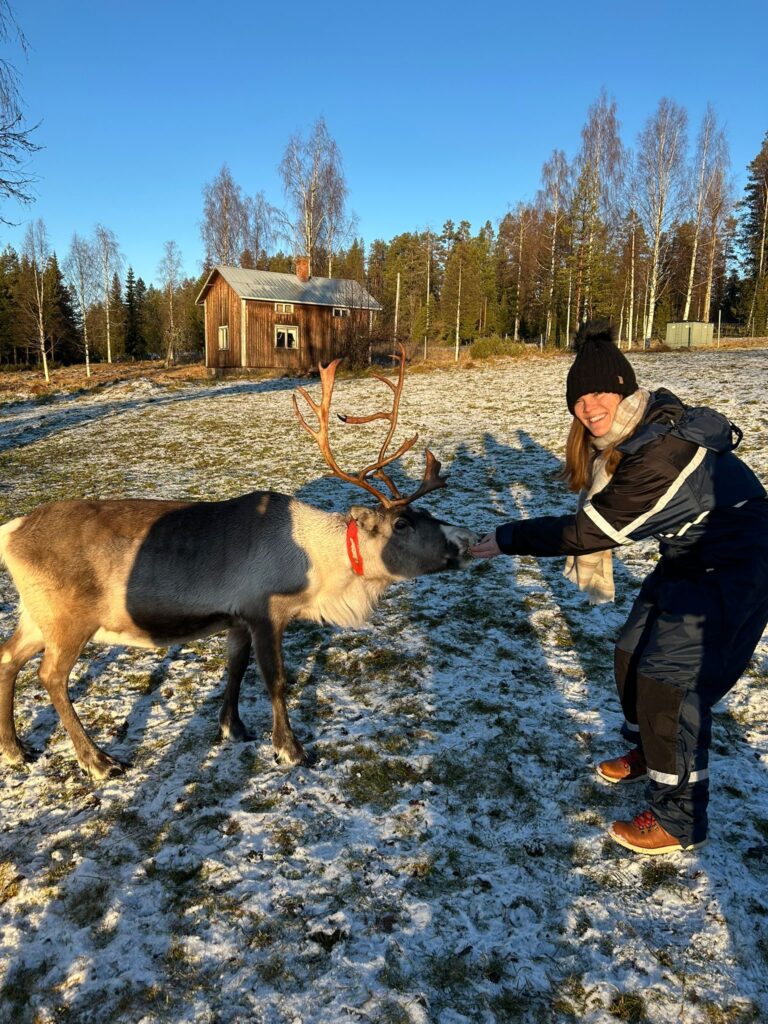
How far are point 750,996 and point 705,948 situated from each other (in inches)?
8.3

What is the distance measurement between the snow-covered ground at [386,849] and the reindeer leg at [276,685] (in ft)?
0.48

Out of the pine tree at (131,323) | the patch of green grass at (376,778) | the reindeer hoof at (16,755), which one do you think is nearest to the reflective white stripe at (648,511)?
the patch of green grass at (376,778)

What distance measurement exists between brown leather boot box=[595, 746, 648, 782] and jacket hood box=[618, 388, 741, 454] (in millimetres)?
1762

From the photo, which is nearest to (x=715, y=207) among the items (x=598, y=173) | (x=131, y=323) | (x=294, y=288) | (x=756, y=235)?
(x=598, y=173)

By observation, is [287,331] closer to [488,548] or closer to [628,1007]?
[488,548]

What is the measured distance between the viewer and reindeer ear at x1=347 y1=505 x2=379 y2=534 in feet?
13.5

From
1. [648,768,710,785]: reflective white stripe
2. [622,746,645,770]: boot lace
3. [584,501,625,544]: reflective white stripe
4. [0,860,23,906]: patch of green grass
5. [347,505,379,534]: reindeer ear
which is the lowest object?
[0,860,23,906]: patch of green grass

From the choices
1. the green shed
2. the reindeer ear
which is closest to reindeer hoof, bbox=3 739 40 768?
the reindeer ear

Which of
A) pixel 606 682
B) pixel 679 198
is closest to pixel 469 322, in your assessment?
pixel 679 198

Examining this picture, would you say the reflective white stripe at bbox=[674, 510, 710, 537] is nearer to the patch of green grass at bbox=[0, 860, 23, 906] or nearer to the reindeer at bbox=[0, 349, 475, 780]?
the reindeer at bbox=[0, 349, 475, 780]

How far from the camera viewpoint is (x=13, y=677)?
374 cm

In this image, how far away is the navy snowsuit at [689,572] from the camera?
8.98ft

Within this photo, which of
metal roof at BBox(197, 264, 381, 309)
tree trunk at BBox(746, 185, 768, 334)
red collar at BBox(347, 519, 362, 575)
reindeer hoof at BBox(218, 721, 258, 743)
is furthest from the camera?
tree trunk at BBox(746, 185, 768, 334)

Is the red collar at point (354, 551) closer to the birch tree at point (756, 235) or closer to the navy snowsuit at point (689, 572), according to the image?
the navy snowsuit at point (689, 572)
